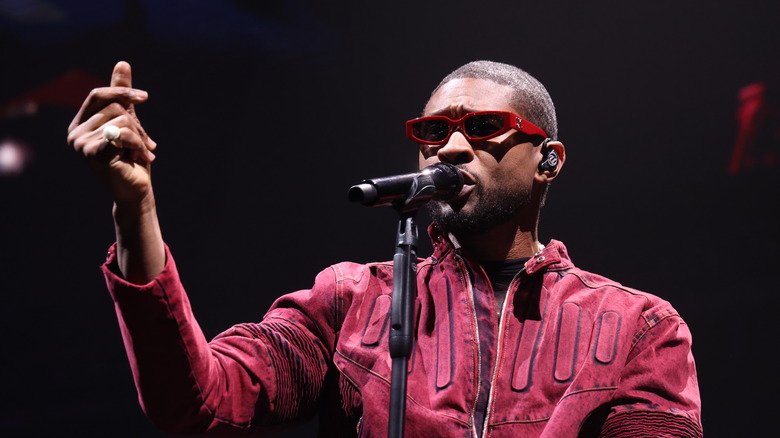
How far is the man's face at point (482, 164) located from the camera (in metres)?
1.89

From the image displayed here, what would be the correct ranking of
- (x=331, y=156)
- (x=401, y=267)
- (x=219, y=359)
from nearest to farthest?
1. (x=401, y=267)
2. (x=219, y=359)
3. (x=331, y=156)

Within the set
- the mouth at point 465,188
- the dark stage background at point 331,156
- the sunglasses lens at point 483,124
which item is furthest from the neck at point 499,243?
the dark stage background at point 331,156

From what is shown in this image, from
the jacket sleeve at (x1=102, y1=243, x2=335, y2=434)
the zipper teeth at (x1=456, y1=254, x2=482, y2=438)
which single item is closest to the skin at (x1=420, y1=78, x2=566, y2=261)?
the zipper teeth at (x1=456, y1=254, x2=482, y2=438)

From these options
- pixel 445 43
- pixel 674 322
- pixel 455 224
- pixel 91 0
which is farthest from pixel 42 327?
pixel 674 322

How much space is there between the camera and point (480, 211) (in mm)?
1895

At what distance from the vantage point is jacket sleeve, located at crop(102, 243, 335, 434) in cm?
131

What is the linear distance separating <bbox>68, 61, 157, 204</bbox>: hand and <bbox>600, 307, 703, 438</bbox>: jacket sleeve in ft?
3.68

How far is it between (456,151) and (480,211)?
17 centimetres

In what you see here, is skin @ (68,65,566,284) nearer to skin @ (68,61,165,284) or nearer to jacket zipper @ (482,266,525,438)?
skin @ (68,61,165,284)

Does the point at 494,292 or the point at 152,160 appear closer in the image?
the point at 152,160

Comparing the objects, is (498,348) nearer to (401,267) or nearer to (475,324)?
(475,324)

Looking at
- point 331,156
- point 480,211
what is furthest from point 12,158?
point 480,211

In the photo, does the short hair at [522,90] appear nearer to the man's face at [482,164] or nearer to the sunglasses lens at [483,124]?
the man's face at [482,164]

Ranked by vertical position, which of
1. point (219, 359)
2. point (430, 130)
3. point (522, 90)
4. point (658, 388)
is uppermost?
point (522, 90)
